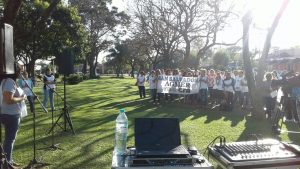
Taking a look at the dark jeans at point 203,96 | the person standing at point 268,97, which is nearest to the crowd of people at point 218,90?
the dark jeans at point 203,96

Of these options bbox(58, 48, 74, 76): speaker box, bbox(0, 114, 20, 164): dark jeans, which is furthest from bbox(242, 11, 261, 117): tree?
bbox(0, 114, 20, 164): dark jeans

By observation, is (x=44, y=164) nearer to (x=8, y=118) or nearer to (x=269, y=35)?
(x=8, y=118)

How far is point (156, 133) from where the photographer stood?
5.13 metres

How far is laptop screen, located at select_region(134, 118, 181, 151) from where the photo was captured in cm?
505

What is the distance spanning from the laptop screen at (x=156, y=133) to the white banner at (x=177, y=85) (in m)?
16.7

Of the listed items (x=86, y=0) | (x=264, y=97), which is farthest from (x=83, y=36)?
(x=86, y=0)

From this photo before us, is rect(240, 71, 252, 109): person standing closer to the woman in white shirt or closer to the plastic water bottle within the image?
the woman in white shirt

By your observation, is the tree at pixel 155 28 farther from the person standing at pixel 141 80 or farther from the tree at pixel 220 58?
the tree at pixel 220 58

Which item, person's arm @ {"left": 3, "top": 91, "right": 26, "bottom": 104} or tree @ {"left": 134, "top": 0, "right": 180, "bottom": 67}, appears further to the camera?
tree @ {"left": 134, "top": 0, "right": 180, "bottom": 67}

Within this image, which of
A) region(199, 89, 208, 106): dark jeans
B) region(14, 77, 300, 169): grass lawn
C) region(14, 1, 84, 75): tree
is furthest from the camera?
region(14, 1, 84, 75): tree

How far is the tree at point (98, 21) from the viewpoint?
62500 millimetres

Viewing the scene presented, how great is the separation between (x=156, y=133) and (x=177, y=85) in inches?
701

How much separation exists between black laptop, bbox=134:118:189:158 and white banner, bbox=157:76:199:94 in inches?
657

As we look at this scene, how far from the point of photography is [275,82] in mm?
9383
